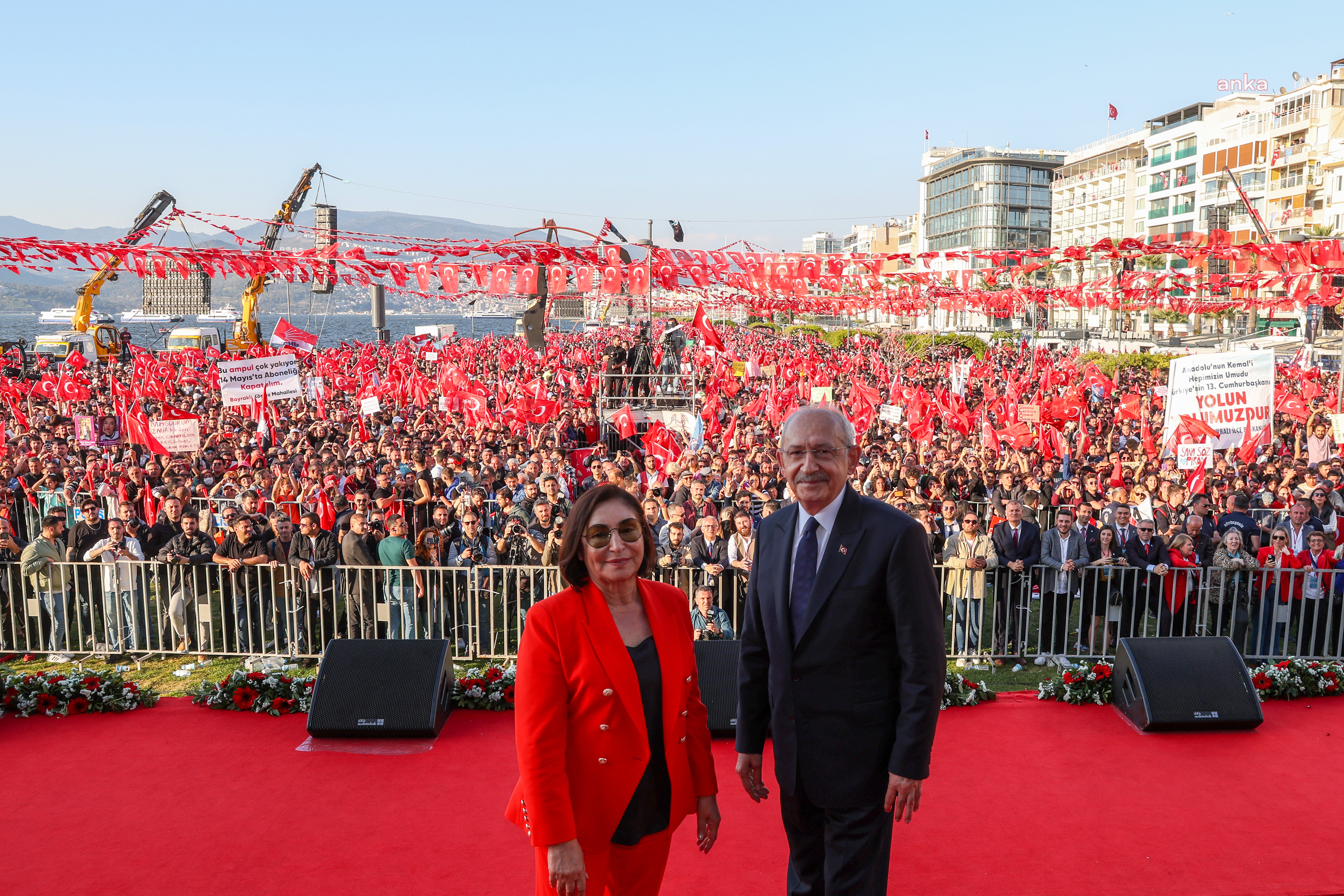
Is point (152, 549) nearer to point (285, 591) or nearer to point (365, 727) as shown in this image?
point (285, 591)

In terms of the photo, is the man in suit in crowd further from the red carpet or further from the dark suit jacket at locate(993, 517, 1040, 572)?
the red carpet

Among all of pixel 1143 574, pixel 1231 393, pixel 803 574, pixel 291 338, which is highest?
pixel 291 338

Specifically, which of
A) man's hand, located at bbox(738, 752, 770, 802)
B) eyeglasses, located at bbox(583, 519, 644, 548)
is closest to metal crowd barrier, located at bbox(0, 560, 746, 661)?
man's hand, located at bbox(738, 752, 770, 802)

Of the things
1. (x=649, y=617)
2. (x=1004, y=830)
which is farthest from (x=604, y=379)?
(x=649, y=617)

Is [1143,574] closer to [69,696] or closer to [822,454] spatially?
[822,454]

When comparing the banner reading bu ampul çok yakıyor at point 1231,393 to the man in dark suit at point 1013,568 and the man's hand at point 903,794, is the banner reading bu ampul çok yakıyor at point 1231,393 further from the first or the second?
the man's hand at point 903,794

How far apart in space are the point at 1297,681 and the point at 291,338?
25.3 metres

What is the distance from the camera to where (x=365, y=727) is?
6.02 metres

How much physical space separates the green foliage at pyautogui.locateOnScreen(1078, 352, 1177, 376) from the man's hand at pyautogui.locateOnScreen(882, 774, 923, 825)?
3465cm

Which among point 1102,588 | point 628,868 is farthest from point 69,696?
point 1102,588

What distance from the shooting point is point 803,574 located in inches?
122

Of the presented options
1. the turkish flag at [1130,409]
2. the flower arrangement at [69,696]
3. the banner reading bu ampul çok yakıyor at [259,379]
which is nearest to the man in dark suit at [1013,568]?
the flower arrangement at [69,696]

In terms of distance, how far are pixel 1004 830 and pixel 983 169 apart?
399 feet

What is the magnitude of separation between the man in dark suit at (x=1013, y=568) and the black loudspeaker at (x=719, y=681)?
128 inches
